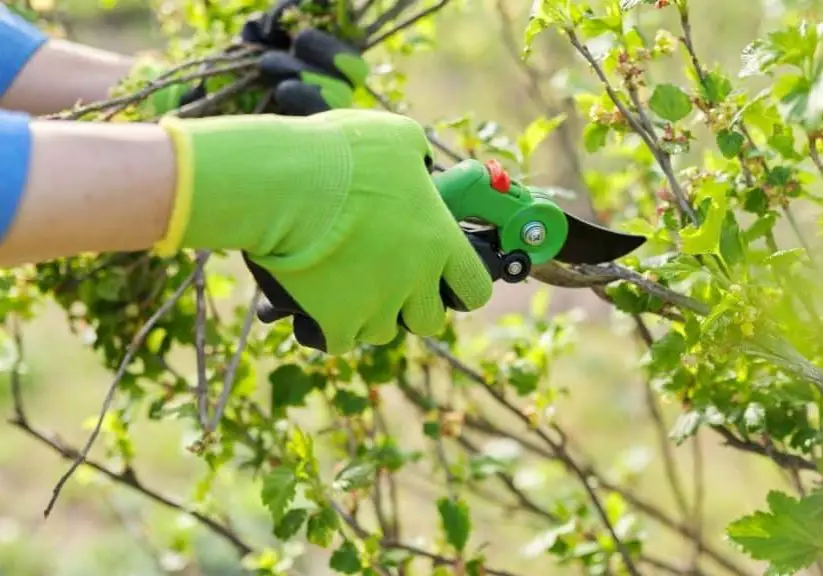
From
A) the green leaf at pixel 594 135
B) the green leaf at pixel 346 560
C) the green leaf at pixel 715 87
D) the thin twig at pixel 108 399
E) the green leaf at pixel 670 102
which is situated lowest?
the green leaf at pixel 346 560

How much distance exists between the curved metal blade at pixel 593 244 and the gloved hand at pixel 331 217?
0.14m

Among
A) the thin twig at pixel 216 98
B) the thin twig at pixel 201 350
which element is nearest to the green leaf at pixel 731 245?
the thin twig at pixel 201 350

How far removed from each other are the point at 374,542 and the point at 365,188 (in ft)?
2.31

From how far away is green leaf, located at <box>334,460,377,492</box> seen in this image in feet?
5.02

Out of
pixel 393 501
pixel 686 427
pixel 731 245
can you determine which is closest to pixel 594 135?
pixel 731 245

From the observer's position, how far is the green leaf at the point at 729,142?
1.24 metres

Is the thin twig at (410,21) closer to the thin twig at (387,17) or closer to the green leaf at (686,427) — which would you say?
the thin twig at (387,17)

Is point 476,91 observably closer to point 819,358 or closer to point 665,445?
point 665,445

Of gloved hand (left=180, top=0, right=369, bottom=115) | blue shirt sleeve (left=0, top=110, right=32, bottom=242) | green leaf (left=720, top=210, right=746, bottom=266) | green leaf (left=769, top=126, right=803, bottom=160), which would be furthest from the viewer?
gloved hand (left=180, top=0, right=369, bottom=115)

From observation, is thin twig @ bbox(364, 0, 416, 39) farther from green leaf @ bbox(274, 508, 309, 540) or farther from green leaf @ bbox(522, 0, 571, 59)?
green leaf @ bbox(274, 508, 309, 540)

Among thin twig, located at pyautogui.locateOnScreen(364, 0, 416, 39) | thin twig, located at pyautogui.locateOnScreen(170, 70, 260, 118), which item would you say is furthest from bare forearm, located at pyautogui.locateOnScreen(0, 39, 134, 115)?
thin twig, located at pyautogui.locateOnScreen(364, 0, 416, 39)

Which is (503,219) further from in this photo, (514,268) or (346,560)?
(346,560)

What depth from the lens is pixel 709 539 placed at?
311 cm

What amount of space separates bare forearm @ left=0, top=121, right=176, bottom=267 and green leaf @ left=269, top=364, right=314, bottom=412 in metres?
0.61
